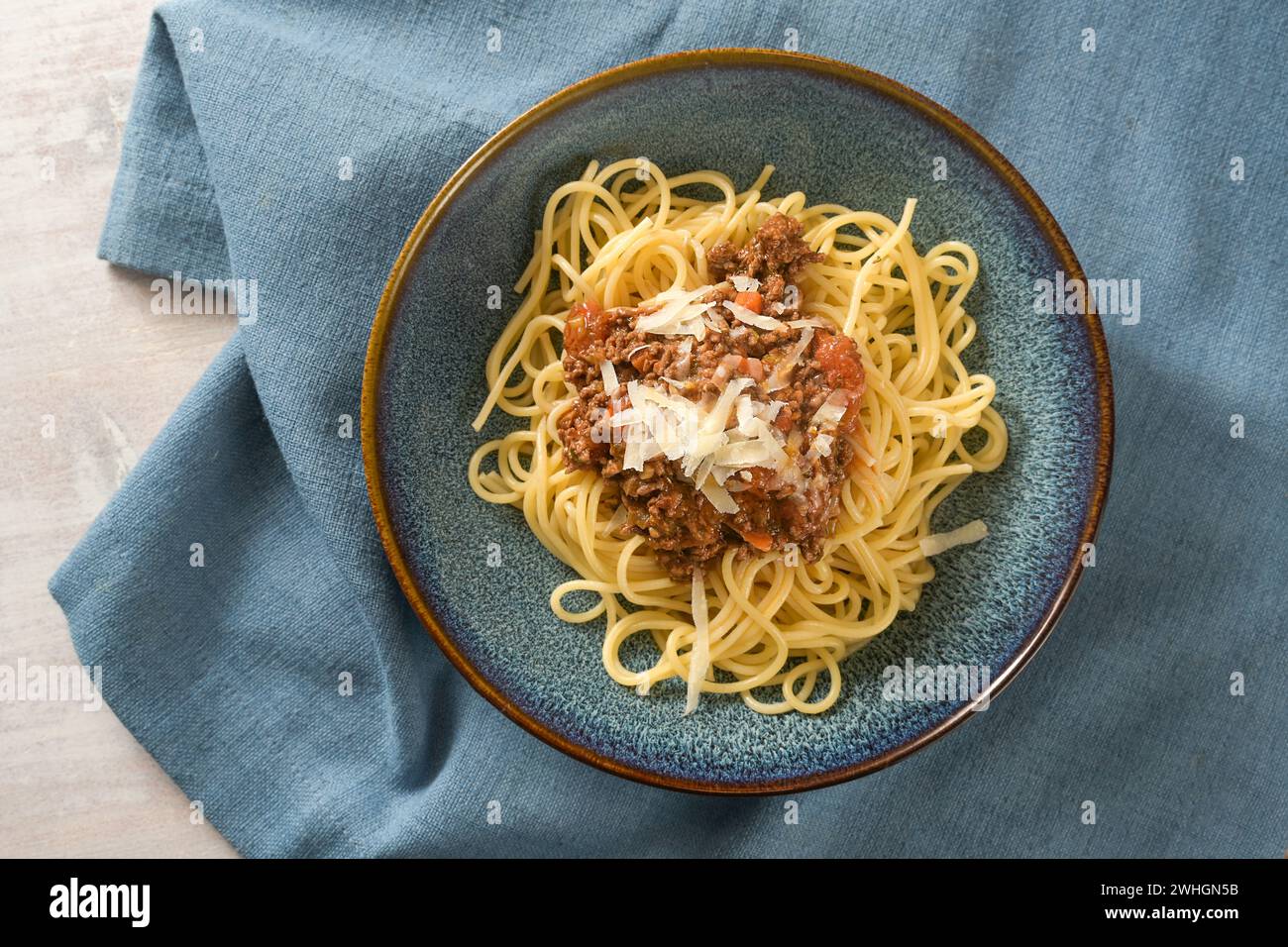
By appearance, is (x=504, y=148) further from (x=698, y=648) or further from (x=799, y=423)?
(x=698, y=648)

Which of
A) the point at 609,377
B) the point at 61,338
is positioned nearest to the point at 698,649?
the point at 609,377

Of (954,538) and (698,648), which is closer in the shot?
(698,648)

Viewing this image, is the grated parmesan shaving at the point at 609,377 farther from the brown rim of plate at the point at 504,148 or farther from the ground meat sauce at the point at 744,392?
the brown rim of plate at the point at 504,148

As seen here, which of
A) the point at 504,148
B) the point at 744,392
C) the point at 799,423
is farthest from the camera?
the point at 504,148

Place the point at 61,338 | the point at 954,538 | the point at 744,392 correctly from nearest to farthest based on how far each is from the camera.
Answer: the point at 744,392 → the point at 954,538 → the point at 61,338

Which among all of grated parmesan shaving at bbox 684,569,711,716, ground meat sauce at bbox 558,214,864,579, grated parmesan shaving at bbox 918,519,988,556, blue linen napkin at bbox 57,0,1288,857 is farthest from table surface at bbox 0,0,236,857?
grated parmesan shaving at bbox 918,519,988,556

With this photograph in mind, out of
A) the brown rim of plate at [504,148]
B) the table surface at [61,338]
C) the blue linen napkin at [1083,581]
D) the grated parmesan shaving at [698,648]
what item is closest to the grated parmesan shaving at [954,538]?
the brown rim of plate at [504,148]

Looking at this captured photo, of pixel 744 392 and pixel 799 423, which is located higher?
pixel 744 392
